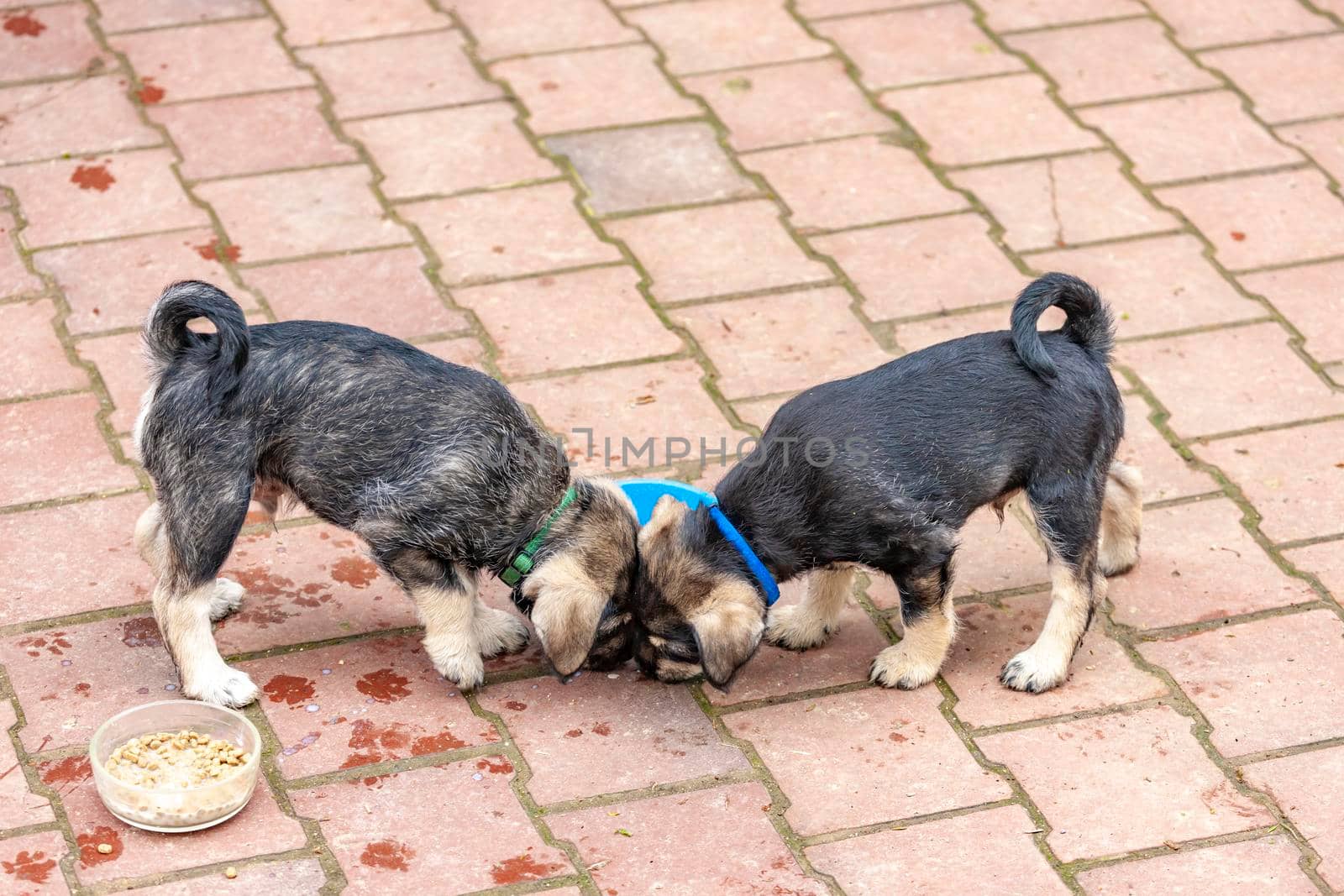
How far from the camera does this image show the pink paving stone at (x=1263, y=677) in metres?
5.10

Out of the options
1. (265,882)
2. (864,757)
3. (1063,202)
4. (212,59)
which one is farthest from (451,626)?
(212,59)

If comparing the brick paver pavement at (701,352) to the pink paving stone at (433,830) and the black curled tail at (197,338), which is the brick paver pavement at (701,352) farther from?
the black curled tail at (197,338)

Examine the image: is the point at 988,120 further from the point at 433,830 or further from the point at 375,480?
the point at 433,830

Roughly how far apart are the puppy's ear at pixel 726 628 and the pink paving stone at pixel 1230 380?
2268 mm

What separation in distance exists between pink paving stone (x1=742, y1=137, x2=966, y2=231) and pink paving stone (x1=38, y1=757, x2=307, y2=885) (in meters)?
3.74

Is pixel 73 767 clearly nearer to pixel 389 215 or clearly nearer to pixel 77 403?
pixel 77 403

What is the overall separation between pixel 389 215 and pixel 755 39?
2.35 metres

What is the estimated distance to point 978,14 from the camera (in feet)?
29.4

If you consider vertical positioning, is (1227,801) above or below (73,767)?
above

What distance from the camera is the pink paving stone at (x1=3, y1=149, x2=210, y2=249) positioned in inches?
285

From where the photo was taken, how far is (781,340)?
678 cm

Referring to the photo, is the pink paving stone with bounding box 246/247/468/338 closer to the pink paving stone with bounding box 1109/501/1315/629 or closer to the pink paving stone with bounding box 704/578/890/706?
the pink paving stone with bounding box 704/578/890/706

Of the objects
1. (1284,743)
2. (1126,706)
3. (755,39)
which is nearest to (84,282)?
(755,39)

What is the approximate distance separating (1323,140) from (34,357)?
18.7ft
